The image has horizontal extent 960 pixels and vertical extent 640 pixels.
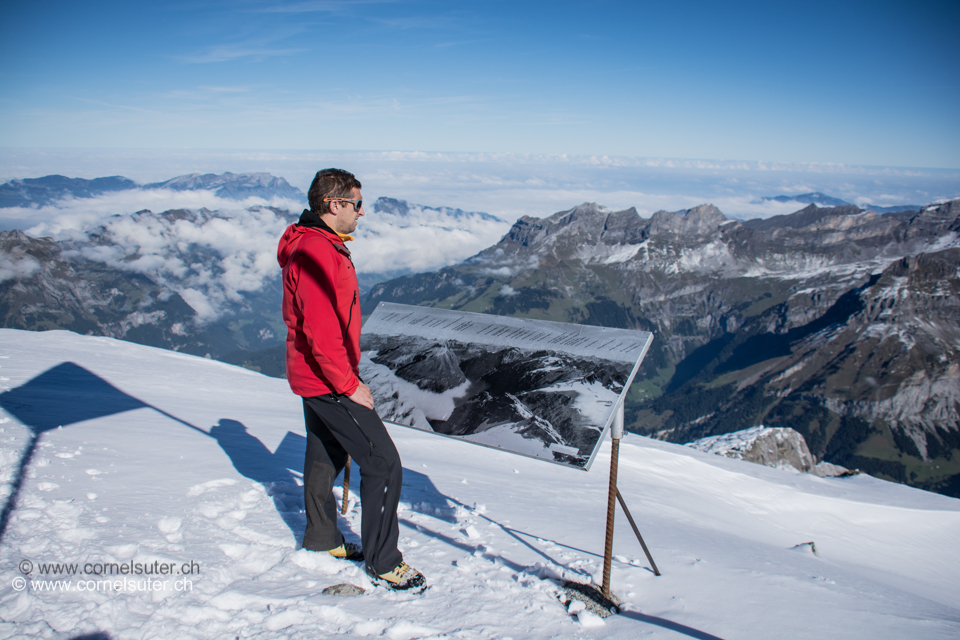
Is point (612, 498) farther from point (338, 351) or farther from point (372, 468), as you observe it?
point (338, 351)

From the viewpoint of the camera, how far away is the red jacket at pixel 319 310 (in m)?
4.61

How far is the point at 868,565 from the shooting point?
12.1 meters

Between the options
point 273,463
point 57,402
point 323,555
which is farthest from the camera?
point 57,402

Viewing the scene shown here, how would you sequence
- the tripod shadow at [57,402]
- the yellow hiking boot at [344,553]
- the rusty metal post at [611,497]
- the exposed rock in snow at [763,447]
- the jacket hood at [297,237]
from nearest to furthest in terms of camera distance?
1. the jacket hood at [297,237]
2. the rusty metal post at [611,497]
3. the yellow hiking boot at [344,553]
4. the tripod shadow at [57,402]
5. the exposed rock in snow at [763,447]

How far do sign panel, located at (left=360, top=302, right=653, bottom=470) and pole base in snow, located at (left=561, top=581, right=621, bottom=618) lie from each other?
132 centimetres

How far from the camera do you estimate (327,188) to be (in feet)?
16.4

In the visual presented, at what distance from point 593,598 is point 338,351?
3.79m

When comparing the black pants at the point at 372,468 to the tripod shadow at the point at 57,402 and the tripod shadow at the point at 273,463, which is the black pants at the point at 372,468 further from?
the tripod shadow at the point at 57,402

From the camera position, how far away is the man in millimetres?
4637

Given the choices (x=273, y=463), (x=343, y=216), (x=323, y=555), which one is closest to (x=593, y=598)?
(x=323, y=555)

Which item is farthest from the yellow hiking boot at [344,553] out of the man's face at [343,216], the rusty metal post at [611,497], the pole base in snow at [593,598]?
the man's face at [343,216]

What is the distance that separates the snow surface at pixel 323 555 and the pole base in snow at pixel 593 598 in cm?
13

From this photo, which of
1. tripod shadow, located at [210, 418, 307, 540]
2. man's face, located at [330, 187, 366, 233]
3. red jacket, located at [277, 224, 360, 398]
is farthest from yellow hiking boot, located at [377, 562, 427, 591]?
man's face, located at [330, 187, 366, 233]

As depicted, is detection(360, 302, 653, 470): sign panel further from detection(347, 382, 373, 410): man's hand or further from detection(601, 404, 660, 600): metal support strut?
detection(347, 382, 373, 410): man's hand
